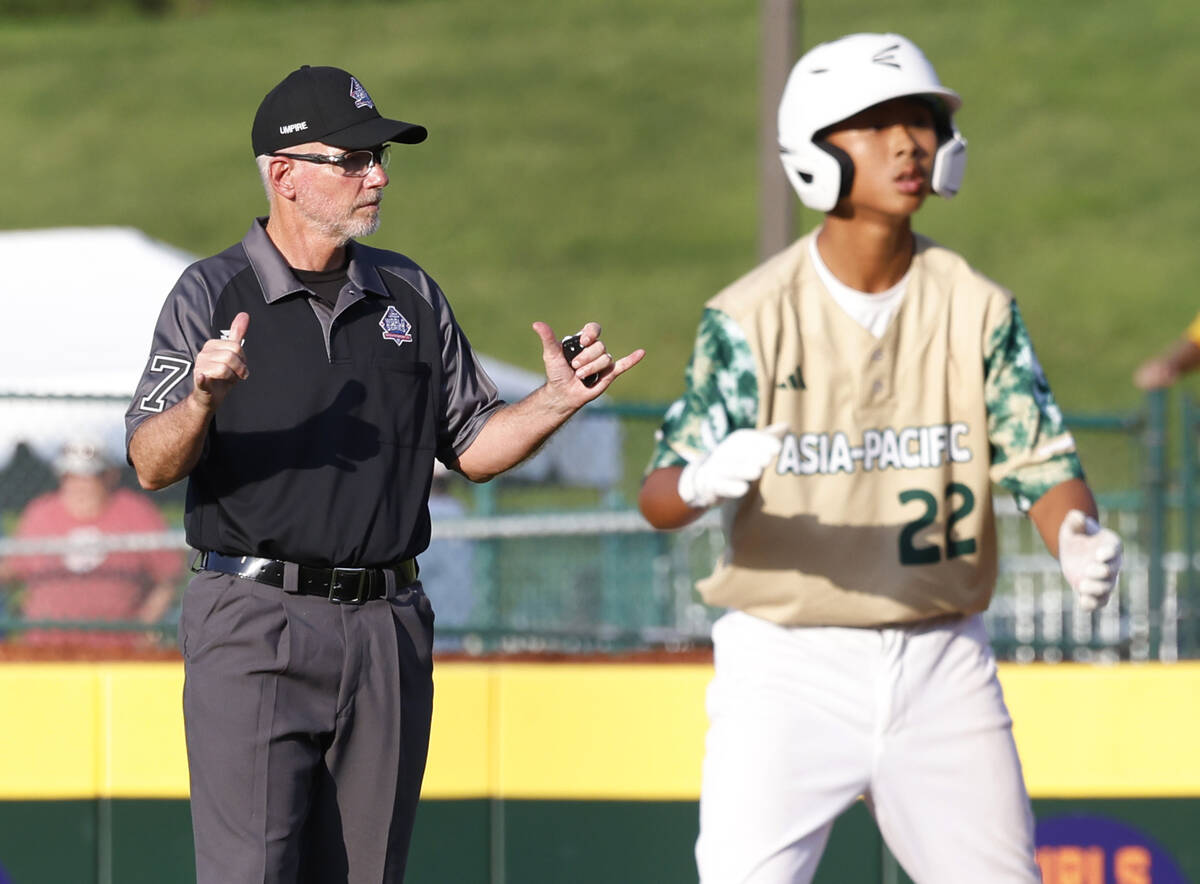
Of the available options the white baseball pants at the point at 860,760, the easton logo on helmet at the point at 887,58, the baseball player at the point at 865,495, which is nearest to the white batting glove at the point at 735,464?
the baseball player at the point at 865,495

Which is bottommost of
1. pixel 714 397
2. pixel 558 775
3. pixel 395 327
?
pixel 558 775

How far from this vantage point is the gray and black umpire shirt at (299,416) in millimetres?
3791

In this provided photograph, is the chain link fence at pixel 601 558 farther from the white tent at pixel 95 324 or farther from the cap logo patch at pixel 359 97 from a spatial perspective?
the cap logo patch at pixel 359 97

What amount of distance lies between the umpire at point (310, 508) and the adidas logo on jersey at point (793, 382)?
42cm

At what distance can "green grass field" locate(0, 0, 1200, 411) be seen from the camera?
28484 millimetres

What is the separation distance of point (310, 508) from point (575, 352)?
64 cm

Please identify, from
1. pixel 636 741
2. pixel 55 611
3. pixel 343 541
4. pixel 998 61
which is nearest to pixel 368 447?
pixel 343 541

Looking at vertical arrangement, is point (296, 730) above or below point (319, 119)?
below

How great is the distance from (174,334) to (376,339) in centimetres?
41

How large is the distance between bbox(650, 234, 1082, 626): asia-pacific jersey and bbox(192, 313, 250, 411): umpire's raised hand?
1059 millimetres

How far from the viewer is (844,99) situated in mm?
4113

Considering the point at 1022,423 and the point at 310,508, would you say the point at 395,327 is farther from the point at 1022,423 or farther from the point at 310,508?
the point at 1022,423

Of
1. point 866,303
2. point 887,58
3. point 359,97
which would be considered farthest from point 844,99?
point 359,97

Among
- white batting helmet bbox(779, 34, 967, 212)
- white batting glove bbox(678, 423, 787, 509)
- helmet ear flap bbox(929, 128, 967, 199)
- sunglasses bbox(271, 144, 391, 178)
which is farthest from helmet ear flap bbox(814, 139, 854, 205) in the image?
sunglasses bbox(271, 144, 391, 178)
